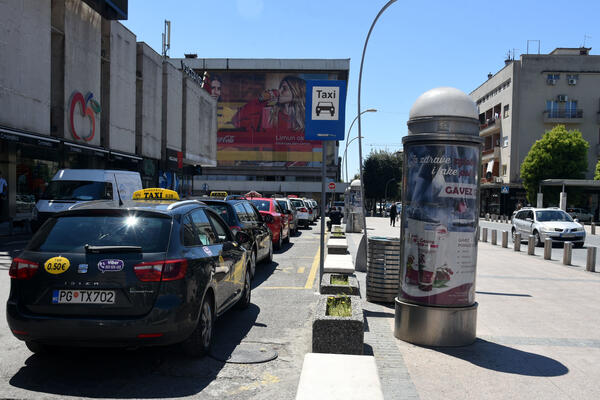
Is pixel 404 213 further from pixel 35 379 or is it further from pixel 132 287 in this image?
pixel 35 379

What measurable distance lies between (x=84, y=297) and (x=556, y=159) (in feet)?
180

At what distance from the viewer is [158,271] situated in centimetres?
451

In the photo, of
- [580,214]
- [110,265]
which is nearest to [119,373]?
[110,265]

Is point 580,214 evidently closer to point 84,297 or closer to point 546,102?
point 546,102

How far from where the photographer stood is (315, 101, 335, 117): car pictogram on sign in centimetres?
846

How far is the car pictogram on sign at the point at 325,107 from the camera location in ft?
27.8

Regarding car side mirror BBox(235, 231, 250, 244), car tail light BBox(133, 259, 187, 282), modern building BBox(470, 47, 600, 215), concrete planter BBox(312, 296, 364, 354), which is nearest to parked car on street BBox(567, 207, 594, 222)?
modern building BBox(470, 47, 600, 215)

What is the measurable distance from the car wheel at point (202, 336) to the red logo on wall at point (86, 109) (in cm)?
2227

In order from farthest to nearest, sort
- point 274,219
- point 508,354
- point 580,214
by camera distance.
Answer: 1. point 580,214
2. point 274,219
3. point 508,354

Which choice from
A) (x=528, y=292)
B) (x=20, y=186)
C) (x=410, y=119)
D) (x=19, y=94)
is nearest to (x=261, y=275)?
(x=528, y=292)

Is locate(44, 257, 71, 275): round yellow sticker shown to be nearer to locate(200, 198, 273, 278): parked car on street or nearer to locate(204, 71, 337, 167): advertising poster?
locate(200, 198, 273, 278): parked car on street

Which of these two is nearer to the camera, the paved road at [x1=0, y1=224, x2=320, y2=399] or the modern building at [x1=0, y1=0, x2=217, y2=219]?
the paved road at [x1=0, y1=224, x2=320, y2=399]

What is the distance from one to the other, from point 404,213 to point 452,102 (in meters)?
1.35

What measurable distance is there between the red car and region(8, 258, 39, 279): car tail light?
10810 millimetres
